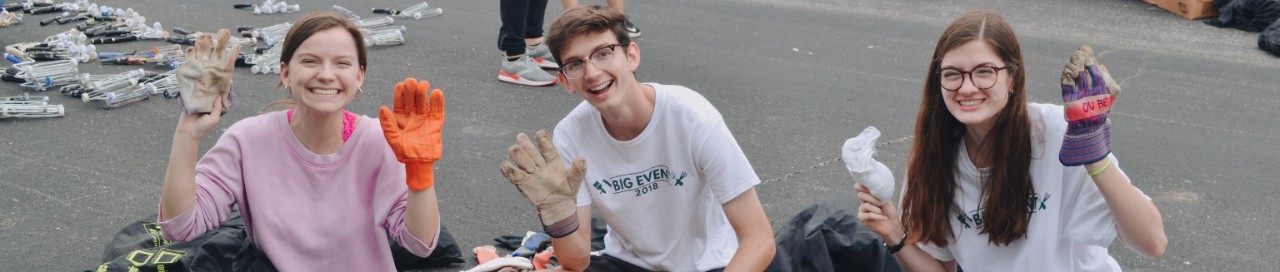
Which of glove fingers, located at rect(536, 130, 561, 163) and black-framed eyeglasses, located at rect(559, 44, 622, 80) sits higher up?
black-framed eyeglasses, located at rect(559, 44, 622, 80)

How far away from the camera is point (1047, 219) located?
9.75 feet

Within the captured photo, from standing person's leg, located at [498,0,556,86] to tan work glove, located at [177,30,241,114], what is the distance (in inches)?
144

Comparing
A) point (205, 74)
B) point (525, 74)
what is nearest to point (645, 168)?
point (205, 74)

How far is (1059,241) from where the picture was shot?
9.87ft

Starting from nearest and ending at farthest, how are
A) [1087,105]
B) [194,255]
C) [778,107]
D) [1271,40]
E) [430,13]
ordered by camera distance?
[1087,105]
[194,255]
[778,107]
[1271,40]
[430,13]

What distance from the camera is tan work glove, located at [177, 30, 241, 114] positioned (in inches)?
115

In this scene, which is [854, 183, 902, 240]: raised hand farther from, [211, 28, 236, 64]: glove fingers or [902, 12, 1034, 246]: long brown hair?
[211, 28, 236, 64]: glove fingers

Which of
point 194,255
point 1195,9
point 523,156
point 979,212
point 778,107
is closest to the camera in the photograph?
point 523,156

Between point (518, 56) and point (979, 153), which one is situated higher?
point (979, 153)

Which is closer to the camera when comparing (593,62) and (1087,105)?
(1087,105)

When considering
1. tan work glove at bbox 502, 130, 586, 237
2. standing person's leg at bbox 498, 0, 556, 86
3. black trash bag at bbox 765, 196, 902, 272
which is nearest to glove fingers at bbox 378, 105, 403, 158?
tan work glove at bbox 502, 130, 586, 237

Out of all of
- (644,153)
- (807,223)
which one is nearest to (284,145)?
(644,153)

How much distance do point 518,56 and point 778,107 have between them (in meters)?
1.52

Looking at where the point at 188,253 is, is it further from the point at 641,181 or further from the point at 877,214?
the point at 877,214
